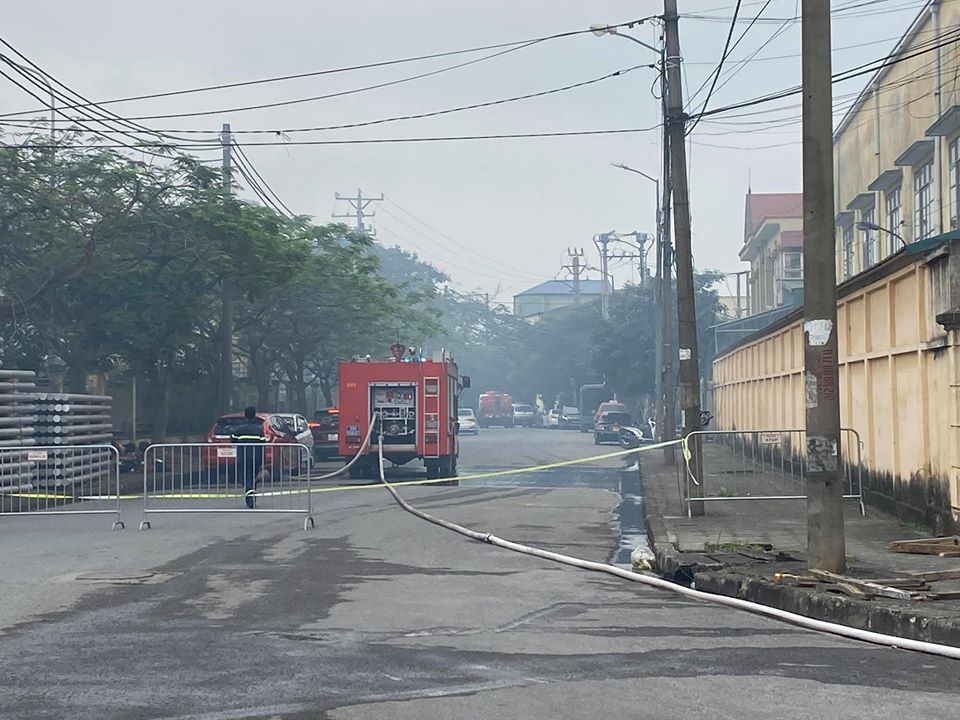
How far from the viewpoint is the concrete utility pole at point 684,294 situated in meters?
18.8

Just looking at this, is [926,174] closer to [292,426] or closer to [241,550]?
[292,426]

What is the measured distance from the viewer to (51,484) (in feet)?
81.0

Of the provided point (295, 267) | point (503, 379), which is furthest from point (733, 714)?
point (503, 379)

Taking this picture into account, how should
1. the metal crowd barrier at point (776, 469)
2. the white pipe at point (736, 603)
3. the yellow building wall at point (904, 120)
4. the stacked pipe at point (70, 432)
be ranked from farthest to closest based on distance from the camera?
the yellow building wall at point (904, 120)
the stacked pipe at point (70, 432)
the metal crowd barrier at point (776, 469)
the white pipe at point (736, 603)

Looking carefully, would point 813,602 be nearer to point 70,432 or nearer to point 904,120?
point 70,432

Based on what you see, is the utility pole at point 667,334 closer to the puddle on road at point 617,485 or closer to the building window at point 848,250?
the puddle on road at point 617,485

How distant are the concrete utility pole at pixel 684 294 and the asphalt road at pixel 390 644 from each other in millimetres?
3344

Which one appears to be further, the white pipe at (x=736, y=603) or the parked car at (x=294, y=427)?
the parked car at (x=294, y=427)

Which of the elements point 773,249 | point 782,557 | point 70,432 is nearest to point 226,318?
point 70,432

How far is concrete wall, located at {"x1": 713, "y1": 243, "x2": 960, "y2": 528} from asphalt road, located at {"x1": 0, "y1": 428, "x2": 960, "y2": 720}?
12.7ft

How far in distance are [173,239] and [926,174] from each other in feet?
64.3

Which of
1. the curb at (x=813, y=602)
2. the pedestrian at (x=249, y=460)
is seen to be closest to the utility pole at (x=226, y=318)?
the pedestrian at (x=249, y=460)

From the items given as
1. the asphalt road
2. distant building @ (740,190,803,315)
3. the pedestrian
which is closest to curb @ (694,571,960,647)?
the asphalt road

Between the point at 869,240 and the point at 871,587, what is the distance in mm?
34897
